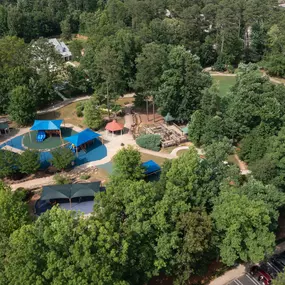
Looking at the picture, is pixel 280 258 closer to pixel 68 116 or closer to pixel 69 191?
pixel 69 191

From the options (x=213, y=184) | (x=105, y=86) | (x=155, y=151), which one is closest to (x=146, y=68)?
(x=105, y=86)

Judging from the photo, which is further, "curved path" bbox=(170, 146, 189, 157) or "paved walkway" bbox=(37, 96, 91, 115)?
"paved walkway" bbox=(37, 96, 91, 115)

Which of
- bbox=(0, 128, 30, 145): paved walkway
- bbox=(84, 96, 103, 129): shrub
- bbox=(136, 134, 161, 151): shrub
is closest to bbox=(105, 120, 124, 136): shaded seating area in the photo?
bbox=(84, 96, 103, 129): shrub

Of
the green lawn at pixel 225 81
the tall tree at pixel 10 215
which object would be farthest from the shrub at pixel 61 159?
the green lawn at pixel 225 81

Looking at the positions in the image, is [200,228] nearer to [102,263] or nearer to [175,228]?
[175,228]

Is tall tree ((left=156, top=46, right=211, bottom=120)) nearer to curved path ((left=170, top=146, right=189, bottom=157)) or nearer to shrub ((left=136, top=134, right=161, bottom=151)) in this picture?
shrub ((left=136, top=134, right=161, bottom=151))
